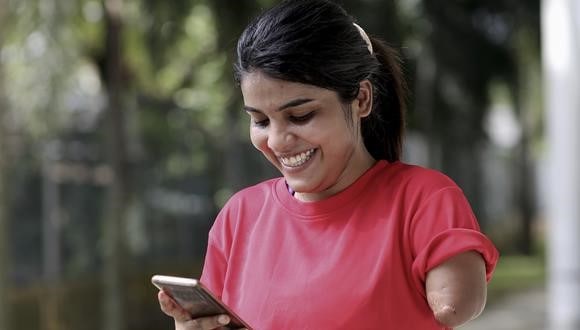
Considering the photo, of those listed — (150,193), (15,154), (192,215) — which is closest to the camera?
(15,154)

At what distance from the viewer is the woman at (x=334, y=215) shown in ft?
6.82

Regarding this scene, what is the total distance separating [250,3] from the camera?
11336mm

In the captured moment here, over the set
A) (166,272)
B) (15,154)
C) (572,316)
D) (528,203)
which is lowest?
(528,203)

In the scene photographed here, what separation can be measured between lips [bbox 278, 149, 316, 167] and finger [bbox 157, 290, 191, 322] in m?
0.34

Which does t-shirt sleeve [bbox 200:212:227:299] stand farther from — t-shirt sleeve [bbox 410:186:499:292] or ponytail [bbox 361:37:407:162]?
t-shirt sleeve [bbox 410:186:499:292]

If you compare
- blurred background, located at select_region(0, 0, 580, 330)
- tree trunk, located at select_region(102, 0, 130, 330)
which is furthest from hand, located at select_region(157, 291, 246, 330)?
tree trunk, located at select_region(102, 0, 130, 330)

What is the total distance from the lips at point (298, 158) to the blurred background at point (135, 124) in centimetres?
530

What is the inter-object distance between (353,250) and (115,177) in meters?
8.72

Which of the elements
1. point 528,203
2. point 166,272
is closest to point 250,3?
point 166,272

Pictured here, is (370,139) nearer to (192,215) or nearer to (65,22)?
(65,22)

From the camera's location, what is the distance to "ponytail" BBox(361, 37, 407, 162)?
237cm

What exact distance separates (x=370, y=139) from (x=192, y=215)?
1095cm

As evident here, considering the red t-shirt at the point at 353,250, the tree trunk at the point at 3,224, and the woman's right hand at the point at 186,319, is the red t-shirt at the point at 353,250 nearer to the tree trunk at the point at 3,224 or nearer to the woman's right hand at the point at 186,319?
the woman's right hand at the point at 186,319

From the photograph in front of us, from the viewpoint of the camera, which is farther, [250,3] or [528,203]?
[528,203]
